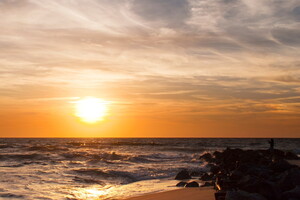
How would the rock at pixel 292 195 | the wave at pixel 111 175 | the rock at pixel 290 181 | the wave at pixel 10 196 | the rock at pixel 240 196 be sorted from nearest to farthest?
1. the rock at pixel 240 196
2. the rock at pixel 292 195
3. the rock at pixel 290 181
4. the wave at pixel 10 196
5. the wave at pixel 111 175

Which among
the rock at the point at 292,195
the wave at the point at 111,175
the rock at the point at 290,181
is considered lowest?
the wave at the point at 111,175

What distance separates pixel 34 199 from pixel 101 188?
4186mm

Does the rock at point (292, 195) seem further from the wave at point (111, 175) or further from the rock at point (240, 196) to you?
the wave at point (111, 175)

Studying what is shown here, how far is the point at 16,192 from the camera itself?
13.4 meters

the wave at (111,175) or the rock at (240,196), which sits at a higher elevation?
the rock at (240,196)

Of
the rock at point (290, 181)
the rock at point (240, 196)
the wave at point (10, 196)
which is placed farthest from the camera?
the wave at point (10, 196)

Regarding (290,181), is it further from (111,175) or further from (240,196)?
(111,175)

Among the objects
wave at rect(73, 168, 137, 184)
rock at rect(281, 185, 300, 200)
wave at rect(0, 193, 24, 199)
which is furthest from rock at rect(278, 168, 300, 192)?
wave at rect(73, 168, 137, 184)

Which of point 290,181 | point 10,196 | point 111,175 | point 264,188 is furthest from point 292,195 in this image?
point 111,175

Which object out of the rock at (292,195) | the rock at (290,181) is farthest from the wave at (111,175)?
the rock at (292,195)

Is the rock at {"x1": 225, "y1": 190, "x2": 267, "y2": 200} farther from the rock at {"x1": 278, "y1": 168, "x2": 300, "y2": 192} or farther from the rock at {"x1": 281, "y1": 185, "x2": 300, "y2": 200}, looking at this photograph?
the rock at {"x1": 278, "y1": 168, "x2": 300, "y2": 192}

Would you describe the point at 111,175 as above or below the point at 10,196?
below

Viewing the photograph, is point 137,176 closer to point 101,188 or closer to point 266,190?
point 101,188

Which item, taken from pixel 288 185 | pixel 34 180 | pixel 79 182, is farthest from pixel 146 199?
pixel 34 180
